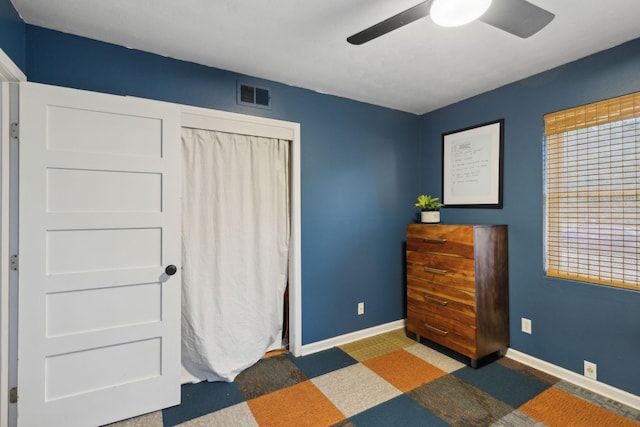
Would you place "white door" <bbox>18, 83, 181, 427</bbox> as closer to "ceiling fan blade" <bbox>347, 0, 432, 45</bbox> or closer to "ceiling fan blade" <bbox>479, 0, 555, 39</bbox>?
"ceiling fan blade" <bbox>347, 0, 432, 45</bbox>

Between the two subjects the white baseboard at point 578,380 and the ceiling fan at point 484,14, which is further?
the white baseboard at point 578,380

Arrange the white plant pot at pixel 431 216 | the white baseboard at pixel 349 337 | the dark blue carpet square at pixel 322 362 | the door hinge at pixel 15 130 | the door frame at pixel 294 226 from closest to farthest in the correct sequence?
the door hinge at pixel 15 130
the dark blue carpet square at pixel 322 362
the door frame at pixel 294 226
the white baseboard at pixel 349 337
the white plant pot at pixel 431 216

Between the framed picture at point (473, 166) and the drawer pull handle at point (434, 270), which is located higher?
the framed picture at point (473, 166)

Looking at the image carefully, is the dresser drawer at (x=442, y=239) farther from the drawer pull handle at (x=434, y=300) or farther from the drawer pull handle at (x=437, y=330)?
the drawer pull handle at (x=437, y=330)

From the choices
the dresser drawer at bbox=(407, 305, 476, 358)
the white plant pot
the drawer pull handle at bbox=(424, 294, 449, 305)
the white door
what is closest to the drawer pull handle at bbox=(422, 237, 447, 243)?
the white plant pot

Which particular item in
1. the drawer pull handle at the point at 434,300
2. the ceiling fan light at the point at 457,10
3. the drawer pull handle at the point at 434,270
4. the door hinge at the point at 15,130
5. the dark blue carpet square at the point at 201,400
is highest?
the ceiling fan light at the point at 457,10

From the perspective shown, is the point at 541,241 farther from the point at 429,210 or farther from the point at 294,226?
the point at 294,226

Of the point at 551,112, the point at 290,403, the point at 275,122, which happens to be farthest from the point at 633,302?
the point at 275,122

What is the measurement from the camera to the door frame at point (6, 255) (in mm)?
1599

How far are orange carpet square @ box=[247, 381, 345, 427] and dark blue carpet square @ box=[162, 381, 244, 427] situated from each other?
0.17m

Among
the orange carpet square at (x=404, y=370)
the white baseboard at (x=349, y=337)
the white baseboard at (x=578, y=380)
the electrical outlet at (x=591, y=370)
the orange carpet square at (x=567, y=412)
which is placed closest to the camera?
the orange carpet square at (x=567, y=412)

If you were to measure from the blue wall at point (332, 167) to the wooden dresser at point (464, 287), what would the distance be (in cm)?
49

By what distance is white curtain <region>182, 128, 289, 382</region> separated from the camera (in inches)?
89.8

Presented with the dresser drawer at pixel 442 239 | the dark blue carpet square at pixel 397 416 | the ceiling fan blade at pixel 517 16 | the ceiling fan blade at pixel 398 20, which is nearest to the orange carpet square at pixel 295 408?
the dark blue carpet square at pixel 397 416
